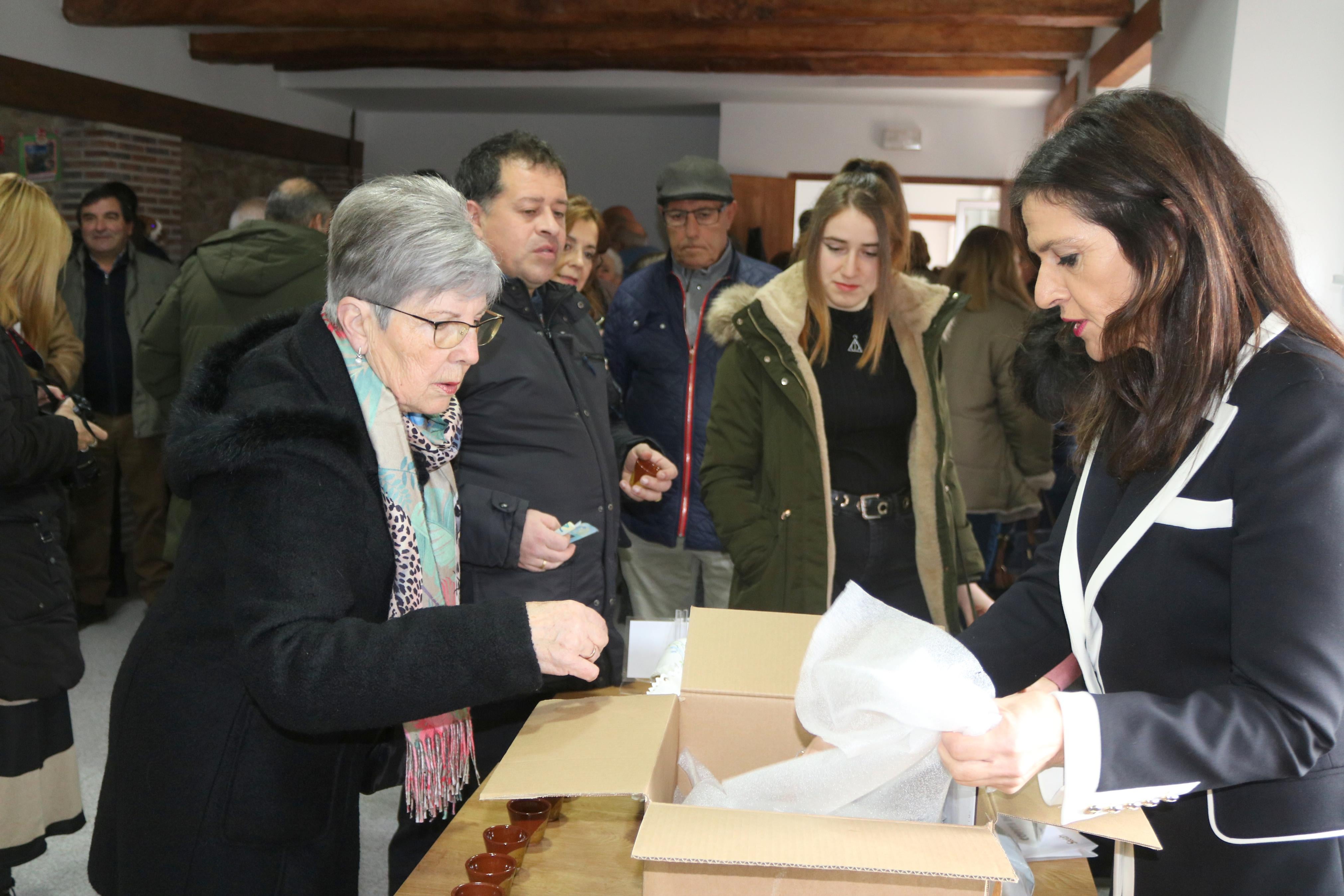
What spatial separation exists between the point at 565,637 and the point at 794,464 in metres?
1.36

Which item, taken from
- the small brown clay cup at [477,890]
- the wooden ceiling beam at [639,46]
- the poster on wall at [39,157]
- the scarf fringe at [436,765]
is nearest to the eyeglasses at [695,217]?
the scarf fringe at [436,765]

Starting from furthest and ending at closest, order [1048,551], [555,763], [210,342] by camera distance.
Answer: [210,342], [1048,551], [555,763]

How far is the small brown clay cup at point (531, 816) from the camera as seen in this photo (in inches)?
Answer: 55.0

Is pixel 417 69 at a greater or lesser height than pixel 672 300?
greater

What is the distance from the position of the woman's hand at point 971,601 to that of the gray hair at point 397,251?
1637 mm

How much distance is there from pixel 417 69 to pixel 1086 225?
8971 millimetres

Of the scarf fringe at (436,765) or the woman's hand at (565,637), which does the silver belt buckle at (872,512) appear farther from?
the woman's hand at (565,637)

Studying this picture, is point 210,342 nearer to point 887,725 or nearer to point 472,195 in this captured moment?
point 472,195

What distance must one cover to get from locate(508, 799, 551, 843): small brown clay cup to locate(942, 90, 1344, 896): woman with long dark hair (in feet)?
2.05

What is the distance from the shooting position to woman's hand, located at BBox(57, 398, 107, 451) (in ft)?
8.91

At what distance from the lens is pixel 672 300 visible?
144 inches

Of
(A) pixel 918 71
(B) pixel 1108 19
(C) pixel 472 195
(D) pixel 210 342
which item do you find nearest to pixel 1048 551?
(C) pixel 472 195

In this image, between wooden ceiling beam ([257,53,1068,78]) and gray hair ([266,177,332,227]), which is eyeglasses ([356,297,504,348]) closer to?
gray hair ([266,177,332,227])

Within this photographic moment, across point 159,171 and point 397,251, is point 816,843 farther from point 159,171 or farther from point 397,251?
point 159,171
